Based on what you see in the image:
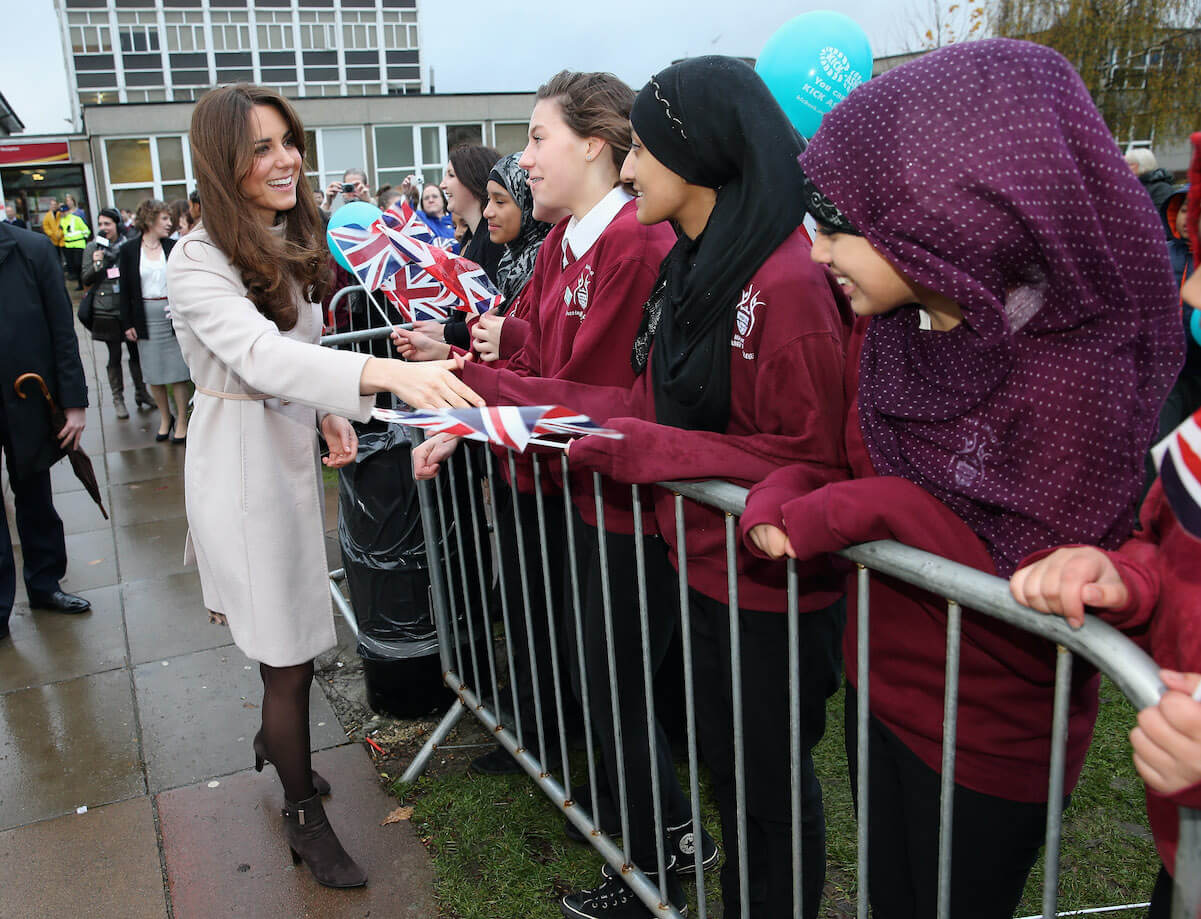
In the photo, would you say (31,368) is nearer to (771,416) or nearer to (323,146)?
(771,416)

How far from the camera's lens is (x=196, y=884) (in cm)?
288

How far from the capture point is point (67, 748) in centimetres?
371

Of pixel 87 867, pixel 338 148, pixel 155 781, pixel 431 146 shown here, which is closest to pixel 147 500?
pixel 155 781

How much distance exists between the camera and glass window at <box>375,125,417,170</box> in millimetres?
37938

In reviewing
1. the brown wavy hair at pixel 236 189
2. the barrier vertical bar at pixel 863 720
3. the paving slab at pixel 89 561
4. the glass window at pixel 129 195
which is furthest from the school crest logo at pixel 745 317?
the glass window at pixel 129 195

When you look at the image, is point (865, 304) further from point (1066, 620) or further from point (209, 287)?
point (209, 287)

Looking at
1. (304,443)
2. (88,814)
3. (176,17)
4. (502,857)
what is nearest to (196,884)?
(88,814)

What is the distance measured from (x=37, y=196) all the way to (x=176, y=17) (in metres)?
15.3

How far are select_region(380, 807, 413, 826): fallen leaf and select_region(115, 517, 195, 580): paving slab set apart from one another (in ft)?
10.2

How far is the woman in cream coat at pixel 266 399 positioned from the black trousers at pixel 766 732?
3.18 ft

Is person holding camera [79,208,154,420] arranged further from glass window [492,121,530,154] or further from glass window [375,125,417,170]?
glass window [492,121,530,154]

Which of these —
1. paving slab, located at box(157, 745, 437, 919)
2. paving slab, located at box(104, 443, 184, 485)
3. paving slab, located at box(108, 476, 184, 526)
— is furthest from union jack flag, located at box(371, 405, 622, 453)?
paving slab, located at box(104, 443, 184, 485)

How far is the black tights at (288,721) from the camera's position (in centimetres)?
275

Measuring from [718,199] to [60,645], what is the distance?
4.30 meters
